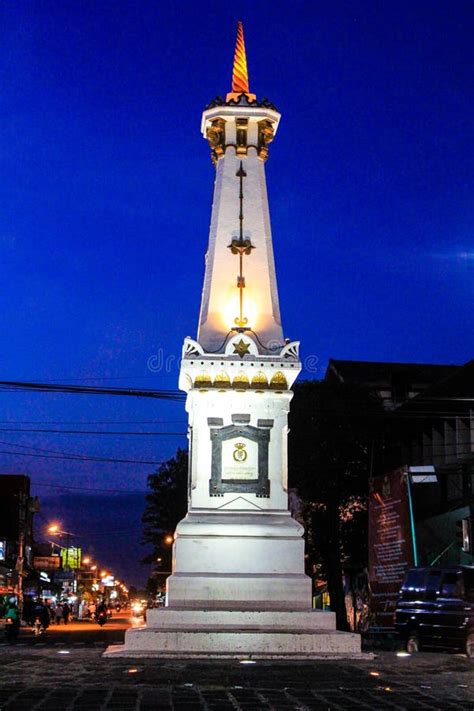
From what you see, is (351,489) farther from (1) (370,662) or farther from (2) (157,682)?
(2) (157,682)

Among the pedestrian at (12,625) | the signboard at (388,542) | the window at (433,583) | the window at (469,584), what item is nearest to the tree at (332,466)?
the signboard at (388,542)

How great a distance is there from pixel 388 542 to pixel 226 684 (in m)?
22.3

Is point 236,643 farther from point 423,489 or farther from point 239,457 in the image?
point 423,489

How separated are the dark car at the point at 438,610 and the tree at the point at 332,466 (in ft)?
49.4

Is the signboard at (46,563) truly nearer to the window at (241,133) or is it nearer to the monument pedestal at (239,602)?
the window at (241,133)

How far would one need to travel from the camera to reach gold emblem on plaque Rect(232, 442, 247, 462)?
60.0ft

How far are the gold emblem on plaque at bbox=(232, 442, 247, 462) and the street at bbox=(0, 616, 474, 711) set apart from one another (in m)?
4.67

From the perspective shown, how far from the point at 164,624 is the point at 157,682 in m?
4.42

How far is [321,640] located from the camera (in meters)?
15.6

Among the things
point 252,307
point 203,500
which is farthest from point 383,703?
point 252,307

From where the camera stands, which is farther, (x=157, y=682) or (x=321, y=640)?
(x=321, y=640)

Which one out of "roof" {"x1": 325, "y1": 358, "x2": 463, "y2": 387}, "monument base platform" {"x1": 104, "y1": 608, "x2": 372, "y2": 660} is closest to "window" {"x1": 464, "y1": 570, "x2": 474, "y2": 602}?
"monument base platform" {"x1": 104, "y1": 608, "x2": 372, "y2": 660}

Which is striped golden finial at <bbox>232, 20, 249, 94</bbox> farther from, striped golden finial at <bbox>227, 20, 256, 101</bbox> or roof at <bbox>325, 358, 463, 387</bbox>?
roof at <bbox>325, 358, 463, 387</bbox>

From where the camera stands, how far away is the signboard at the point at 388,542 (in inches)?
1248
